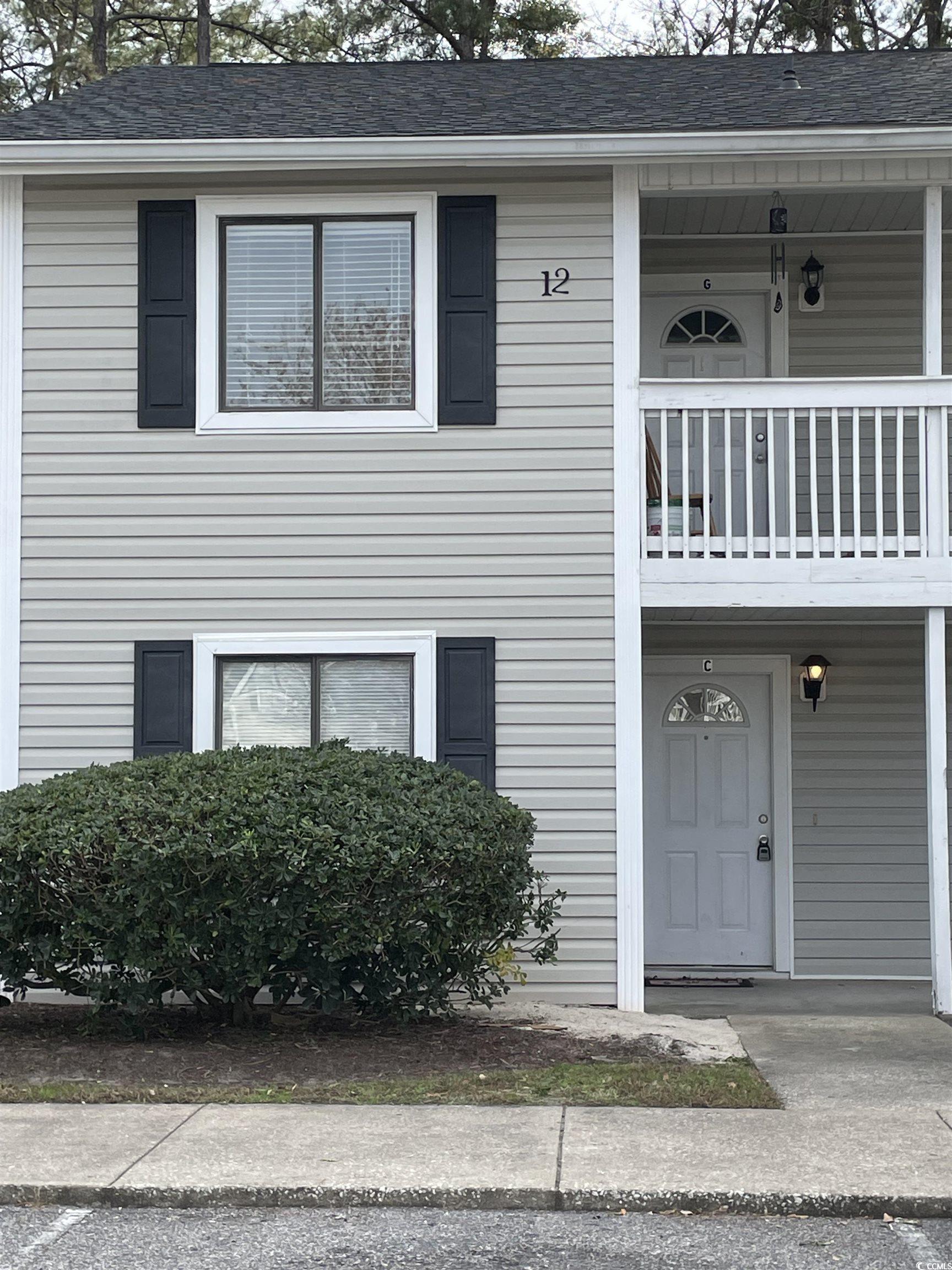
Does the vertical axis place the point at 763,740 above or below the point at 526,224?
Answer: below

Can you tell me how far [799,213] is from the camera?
9.82 metres

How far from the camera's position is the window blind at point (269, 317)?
355 inches

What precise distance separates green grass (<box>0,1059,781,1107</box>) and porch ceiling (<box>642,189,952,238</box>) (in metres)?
5.36

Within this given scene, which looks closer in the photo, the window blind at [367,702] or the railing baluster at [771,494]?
the railing baluster at [771,494]

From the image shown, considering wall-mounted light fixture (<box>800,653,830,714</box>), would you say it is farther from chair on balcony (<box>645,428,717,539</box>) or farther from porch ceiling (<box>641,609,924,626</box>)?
chair on balcony (<box>645,428,717,539</box>)

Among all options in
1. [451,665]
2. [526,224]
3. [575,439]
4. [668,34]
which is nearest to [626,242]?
[526,224]

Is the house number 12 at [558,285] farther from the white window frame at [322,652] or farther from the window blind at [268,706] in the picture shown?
the window blind at [268,706]

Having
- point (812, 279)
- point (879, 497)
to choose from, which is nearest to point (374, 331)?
point (879, 497)

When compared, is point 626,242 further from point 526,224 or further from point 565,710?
point 565,710

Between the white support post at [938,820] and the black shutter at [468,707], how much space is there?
255cm

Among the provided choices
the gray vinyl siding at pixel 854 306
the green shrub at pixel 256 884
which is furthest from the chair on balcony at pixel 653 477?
the green shrub at pixel 256 884

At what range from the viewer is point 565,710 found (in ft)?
28.8

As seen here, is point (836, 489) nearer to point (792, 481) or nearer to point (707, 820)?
point (792, 481)

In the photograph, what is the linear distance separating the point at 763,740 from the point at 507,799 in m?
3.06
